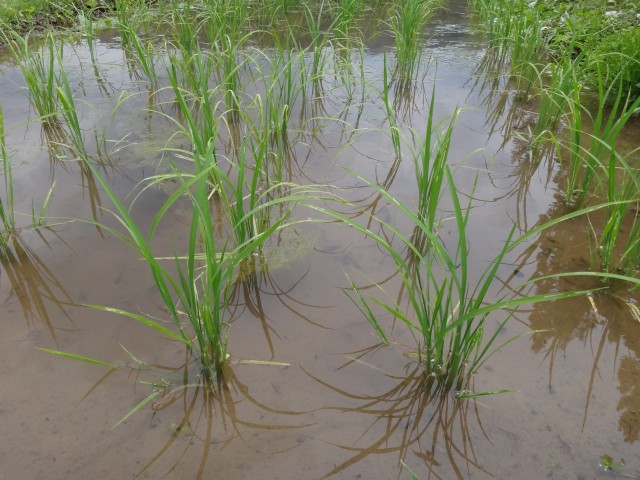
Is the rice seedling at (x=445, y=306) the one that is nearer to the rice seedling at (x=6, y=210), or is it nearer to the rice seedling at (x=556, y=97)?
the rice seedling at (x=556, y=97)

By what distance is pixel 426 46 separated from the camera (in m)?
4.09

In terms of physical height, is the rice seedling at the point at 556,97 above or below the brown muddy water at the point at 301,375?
above

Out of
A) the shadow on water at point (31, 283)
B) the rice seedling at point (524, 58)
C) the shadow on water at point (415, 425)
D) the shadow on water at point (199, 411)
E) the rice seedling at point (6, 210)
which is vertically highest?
the rice seedling at point (524, 58)

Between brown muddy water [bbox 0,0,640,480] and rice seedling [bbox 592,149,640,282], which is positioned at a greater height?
rice seedling [bbox 592,149,640,282]

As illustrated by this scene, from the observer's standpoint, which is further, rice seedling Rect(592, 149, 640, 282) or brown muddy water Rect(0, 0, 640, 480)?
rice seedling Rect(592, 149, 640, 282)

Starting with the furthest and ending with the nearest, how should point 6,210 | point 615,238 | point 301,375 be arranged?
point 6,210, point 615,238, point 301,375

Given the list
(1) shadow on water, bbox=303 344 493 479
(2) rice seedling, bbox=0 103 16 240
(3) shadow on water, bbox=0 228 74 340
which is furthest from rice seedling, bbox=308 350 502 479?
(2) rice seedling, bbox=0 103 16 240

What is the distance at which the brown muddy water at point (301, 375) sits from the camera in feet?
3.94

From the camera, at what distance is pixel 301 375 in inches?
55.5

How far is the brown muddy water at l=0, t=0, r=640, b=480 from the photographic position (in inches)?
47.3

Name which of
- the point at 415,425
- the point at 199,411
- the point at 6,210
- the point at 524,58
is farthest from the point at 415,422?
the point at 524,58

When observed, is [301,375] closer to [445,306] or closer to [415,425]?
[415,425]

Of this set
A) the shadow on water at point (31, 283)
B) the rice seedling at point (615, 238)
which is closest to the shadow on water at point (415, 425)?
the rice seedling at point (615, 238)

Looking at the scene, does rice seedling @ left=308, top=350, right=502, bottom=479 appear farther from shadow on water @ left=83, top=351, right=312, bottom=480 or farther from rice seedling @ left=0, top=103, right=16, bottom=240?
rice seedling @ left=0, top=103, right=16, bottom=240
